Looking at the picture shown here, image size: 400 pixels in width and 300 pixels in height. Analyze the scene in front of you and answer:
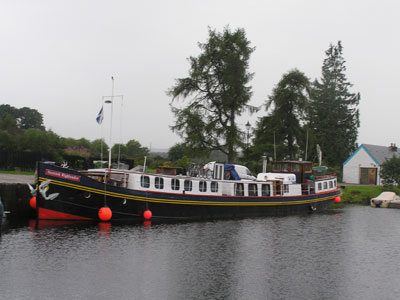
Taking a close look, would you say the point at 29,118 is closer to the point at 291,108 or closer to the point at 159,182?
the point at 291,108

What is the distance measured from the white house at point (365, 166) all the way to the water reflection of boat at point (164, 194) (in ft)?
89.2

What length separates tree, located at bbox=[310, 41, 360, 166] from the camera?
7138cm

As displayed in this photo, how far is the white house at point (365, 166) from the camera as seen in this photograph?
195 ft

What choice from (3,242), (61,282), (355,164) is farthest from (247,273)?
(355,164)

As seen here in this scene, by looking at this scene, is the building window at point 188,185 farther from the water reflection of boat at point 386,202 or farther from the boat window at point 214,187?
the water reflection of boat at point 386,202

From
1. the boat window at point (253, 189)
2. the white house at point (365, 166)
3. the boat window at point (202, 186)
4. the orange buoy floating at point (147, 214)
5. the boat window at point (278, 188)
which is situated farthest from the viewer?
the white house at point (365, 166)

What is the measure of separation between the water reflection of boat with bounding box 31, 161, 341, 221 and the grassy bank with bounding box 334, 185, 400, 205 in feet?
40.4

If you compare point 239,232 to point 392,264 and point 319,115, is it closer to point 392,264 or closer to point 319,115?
point 392,264

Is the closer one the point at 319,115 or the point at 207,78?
the point at 207,78

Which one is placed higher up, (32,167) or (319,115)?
(319,115)

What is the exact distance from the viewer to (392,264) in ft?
62.0

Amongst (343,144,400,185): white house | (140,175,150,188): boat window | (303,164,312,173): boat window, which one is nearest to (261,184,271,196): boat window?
(303,164,312,173): boat window

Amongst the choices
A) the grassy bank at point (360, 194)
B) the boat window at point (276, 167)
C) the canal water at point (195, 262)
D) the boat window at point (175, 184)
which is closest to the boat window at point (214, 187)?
the boat window at point (175, 184)

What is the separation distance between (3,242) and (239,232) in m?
12.7
